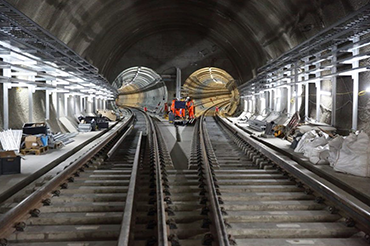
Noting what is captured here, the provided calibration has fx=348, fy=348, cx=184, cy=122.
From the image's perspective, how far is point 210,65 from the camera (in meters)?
29.3

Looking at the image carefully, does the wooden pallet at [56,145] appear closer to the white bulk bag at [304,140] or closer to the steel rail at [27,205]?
the steel rail at [27,205]

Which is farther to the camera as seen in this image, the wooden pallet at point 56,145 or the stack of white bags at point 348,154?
the wooden pallet at point 56,145

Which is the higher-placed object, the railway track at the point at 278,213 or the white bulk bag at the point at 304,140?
the white bulk bag at the point at 304,140

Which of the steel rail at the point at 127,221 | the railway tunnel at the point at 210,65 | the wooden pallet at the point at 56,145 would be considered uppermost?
the railway tunnel at the point at 210,65

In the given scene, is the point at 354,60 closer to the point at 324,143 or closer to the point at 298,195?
the point at 324,143

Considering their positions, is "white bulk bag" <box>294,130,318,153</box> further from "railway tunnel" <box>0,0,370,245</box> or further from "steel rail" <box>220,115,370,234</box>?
"steel rail" <box>220,115,370,234</box>

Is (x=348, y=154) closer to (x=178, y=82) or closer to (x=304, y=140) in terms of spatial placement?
(x=304, y=140)

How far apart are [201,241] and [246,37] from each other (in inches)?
714

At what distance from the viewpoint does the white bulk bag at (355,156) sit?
6082 millimetres

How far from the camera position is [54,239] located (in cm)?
386

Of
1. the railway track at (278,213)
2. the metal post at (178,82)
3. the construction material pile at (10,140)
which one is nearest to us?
the railway track at (278,213)

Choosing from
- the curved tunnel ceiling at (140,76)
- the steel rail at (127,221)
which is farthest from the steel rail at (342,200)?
the curved tunnel ceiling at (140,76)

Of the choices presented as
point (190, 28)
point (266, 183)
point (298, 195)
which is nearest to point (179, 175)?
point (266, 183)

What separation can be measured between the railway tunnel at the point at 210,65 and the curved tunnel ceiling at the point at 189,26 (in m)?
0.08
